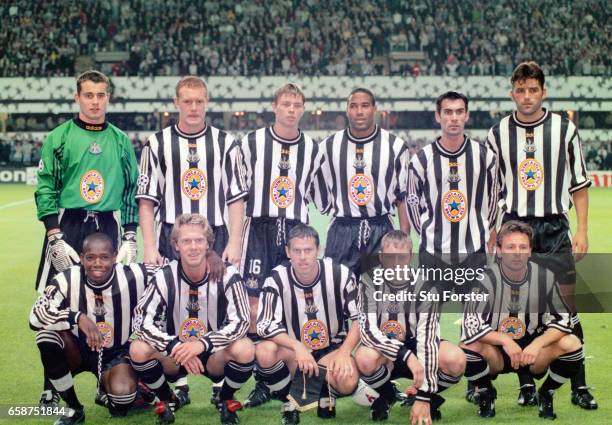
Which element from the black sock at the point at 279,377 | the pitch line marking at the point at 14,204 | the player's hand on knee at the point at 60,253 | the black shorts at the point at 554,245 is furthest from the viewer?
the pitch line marking at the point at 14,204

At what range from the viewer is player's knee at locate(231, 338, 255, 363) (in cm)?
418

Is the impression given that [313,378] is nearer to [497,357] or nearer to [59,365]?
[497,357]

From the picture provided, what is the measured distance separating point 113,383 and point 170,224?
1.07 m

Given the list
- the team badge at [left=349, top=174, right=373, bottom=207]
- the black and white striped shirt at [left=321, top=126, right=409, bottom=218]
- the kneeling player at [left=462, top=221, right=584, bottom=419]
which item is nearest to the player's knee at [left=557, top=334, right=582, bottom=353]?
the kneeling player at [left=462, top=221, right=584, bottom=419]

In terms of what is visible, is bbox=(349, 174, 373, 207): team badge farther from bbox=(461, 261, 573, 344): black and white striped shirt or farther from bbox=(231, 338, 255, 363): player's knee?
bbox=(231, 338, 255, 363): player's knee

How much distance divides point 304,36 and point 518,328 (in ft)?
81.9

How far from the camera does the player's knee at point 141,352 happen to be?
409 centimetres

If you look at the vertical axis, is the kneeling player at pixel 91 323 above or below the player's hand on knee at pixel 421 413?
above

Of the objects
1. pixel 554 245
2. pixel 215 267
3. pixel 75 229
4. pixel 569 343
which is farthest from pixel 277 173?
pixel 569 343

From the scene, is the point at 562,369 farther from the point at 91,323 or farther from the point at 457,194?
the point at 91,323

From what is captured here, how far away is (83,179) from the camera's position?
466cm

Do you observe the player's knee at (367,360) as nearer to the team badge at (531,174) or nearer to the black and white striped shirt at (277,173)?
the black and white striped shirt at (277,173)

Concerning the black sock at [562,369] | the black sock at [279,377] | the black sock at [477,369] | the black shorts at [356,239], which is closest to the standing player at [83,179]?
the black sock at [279,377]

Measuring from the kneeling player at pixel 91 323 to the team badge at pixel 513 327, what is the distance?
2001mm
